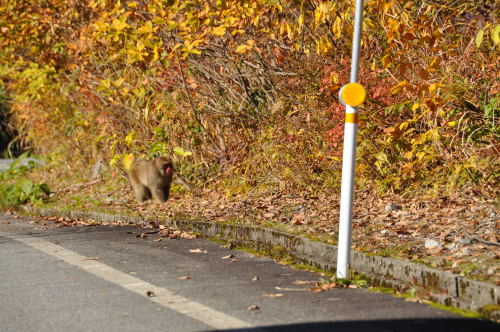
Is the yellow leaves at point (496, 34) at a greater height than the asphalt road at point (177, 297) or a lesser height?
greater

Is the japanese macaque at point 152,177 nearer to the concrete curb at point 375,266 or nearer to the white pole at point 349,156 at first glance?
the concrete curb at point 375,266

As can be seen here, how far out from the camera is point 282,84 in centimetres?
1123

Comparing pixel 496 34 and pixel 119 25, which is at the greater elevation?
pixel 119 25

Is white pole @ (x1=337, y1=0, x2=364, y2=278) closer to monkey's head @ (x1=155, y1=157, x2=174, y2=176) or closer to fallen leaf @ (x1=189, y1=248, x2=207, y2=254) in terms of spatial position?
fallen leaf @ (x1=189, y1=248, x2=207, y2=254)

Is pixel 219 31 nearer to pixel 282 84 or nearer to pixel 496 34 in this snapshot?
pixel 282 84

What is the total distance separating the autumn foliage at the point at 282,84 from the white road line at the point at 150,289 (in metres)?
3.38

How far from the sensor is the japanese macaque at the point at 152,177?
420 inches

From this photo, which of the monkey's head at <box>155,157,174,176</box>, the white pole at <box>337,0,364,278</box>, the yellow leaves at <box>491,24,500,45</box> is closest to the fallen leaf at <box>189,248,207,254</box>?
the white pole at <box>337,0,364,278</box>

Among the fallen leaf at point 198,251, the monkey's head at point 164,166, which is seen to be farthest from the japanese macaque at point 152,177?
the fallen leaf at point 198,251

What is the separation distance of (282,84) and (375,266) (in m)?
5.20

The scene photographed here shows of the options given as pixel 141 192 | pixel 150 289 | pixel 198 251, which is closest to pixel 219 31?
pixel 141 192

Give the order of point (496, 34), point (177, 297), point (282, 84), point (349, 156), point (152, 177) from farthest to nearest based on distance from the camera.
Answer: point (282, 84) → point (152, 177) → point (496, 34) → point (349, 156) → point (177, 297)

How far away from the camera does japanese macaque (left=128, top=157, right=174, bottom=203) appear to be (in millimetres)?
10664

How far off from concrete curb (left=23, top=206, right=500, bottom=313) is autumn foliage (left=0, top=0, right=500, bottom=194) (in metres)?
1.97
